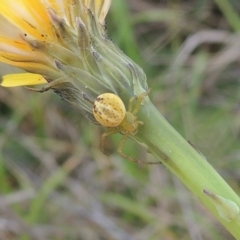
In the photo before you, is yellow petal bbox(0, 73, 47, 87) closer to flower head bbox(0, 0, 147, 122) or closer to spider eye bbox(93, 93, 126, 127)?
flower head bbox(0, 0, 147, 122)

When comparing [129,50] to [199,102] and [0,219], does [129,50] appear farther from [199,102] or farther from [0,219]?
[0,219]

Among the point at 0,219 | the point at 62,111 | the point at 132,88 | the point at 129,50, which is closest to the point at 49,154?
the point at 62,111

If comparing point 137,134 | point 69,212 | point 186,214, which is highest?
point 137,134

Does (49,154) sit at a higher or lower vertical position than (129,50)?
lower

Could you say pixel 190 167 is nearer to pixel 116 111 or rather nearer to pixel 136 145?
pixel 116 111

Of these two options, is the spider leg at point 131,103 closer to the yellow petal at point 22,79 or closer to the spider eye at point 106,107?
the spider eye at point 106,107

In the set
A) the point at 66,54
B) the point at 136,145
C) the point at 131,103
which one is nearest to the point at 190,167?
the point at 131,103
